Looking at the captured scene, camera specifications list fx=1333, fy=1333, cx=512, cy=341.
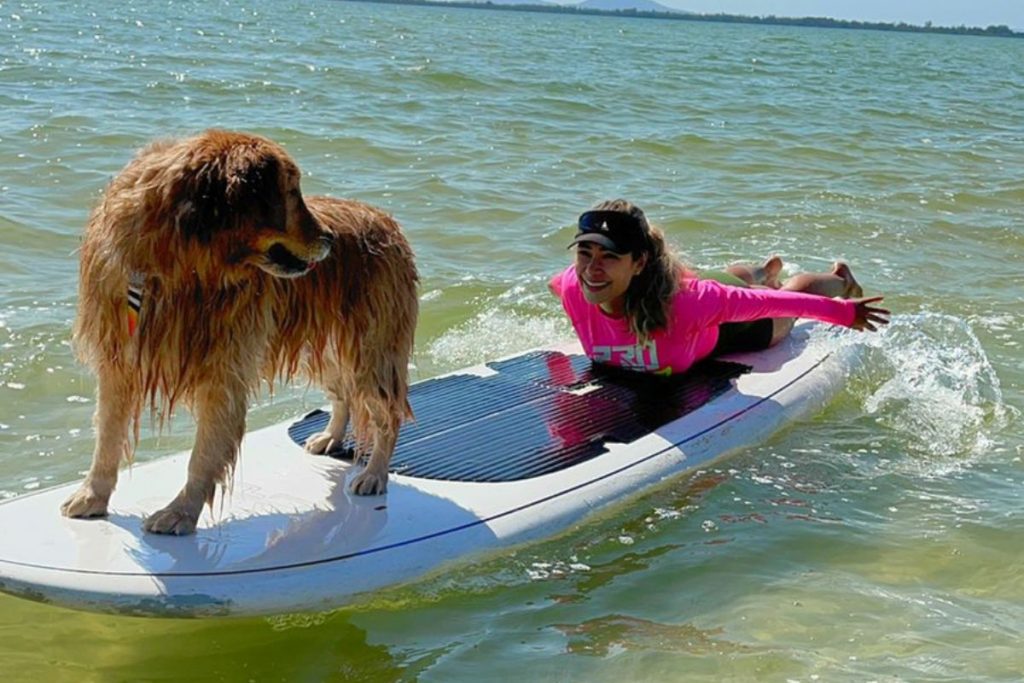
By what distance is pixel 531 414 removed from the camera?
22.0ft

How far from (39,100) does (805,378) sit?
12481mm

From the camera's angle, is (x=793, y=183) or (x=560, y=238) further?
(x=793, y=183)

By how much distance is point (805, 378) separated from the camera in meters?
7.70

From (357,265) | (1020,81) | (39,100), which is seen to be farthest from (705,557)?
(1020,81)

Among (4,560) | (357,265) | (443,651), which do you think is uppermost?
(357,265)

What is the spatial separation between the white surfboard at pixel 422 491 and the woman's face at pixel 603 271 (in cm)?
53

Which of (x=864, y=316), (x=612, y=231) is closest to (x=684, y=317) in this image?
(x=612, y=231)

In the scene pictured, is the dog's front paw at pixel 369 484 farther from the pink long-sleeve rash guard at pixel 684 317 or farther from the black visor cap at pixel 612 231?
the pink long-sleeve rash guard at pixel 684 317

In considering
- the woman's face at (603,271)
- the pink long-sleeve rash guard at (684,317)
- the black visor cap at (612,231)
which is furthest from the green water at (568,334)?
the black visor cap at (612,231)

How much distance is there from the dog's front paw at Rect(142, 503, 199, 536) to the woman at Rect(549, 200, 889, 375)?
272 centimetres

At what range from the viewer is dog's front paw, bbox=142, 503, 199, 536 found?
16.0ft

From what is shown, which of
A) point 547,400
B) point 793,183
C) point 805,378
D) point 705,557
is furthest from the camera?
point 793,183

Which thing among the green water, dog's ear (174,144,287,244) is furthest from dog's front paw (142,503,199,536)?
dog's ear (174,144,287,244)

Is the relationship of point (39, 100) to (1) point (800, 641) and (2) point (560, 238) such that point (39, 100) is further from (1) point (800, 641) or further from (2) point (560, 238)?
(1) point (800, 641)
